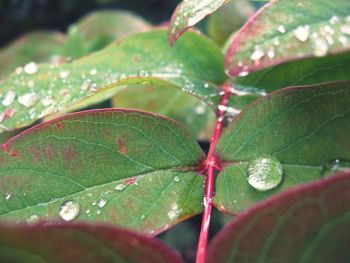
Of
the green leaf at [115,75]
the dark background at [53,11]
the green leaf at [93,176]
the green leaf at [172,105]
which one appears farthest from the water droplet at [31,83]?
the dark background at [53,11]

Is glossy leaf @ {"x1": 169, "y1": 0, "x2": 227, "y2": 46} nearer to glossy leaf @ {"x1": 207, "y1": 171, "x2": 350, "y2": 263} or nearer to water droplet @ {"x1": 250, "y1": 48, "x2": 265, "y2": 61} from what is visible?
water droplet @ {"x1": 250, "y1": 48, "x2": 265, "y2": 61}

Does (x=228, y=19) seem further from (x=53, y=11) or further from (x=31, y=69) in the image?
(x=53, y=11)

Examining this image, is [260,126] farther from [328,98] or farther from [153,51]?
[153,51]

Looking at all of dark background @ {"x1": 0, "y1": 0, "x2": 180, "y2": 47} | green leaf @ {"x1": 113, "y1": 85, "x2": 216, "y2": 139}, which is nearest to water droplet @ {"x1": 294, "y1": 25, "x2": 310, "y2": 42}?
green leaf @ {"x1": 113, "y1": 85, "x2": 216, "y2": 139}

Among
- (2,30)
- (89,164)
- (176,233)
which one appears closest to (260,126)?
(89,164)

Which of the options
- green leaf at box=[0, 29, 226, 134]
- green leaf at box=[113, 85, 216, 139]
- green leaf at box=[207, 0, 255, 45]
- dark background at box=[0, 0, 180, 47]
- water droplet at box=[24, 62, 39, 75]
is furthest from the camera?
dark background at box=[0, 0, 180, 47]
